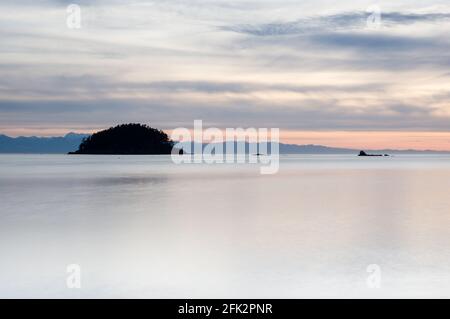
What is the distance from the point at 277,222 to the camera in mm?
19188

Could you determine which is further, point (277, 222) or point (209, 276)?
point (277, 222)

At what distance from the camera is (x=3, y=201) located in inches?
1044

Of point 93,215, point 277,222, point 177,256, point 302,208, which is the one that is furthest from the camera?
point 302,208

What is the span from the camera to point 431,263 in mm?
12133
